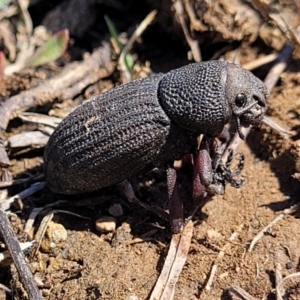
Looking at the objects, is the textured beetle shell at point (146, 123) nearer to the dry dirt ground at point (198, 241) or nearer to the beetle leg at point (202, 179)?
the beetle leg at point (202, 179)

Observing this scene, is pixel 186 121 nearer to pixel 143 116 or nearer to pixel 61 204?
pixel 143 116

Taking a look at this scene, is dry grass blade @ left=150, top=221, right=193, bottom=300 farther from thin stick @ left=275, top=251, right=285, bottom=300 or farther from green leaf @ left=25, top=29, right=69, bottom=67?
green leaf @ left=25, top=29, right=69, bottom=67

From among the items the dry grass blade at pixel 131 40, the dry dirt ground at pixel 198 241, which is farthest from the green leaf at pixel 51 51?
the dry dirt ground at pixel 198 241

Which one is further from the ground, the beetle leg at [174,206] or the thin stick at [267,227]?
the beetle leg at [174,206]

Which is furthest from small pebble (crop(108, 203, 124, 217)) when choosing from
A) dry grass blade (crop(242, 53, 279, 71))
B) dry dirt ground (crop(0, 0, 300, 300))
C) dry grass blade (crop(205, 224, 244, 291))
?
dry grass blade (crop(242, 53, 279, 71))

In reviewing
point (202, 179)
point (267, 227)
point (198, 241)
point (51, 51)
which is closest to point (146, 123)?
point (202, 179)

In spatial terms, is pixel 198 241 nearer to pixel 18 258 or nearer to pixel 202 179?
pixel 202 179
